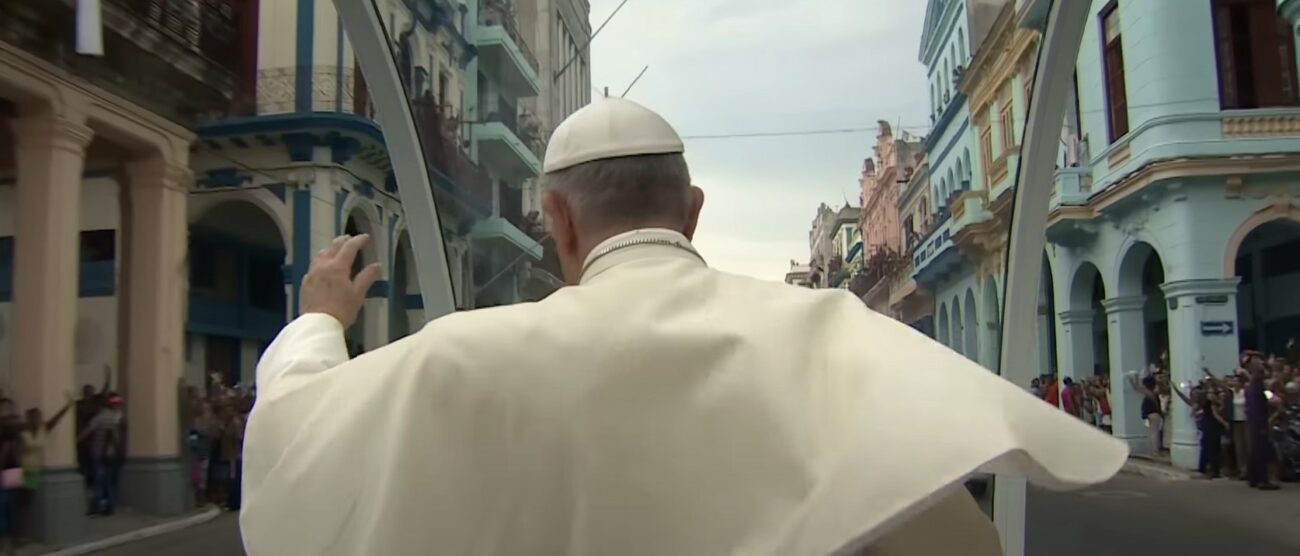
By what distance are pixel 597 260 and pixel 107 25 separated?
1095cm

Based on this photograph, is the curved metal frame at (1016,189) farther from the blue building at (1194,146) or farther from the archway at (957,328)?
the blue building at (1194,146)

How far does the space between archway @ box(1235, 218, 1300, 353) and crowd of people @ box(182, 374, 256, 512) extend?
1324 centimetres

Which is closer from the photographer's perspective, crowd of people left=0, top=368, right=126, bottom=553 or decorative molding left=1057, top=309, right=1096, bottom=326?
crowd of people left=0, top=368, right=126, bottom=553

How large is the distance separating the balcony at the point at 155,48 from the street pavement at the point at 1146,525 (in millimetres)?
4484

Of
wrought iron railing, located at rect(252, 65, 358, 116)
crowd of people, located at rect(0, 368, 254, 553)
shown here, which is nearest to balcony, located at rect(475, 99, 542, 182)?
crowd of people, located at rect(0, 368, 254, 553)

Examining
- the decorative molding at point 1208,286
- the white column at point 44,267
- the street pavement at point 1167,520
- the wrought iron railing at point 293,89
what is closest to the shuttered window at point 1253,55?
the decorative molding at point 1208,286

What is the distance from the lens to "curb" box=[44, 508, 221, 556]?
987cm

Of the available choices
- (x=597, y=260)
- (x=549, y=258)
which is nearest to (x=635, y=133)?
(x=597, y=260)

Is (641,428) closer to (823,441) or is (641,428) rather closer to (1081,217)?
(823,441)

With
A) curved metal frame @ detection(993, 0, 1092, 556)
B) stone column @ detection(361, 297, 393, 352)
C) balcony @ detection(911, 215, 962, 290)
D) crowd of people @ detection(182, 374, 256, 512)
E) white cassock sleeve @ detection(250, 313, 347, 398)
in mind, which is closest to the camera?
white cassock sleeve @ detection(250, 313, 347, 398)

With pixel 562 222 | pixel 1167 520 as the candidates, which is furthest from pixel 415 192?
pixel 1167 520

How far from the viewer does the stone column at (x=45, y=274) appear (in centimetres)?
1063

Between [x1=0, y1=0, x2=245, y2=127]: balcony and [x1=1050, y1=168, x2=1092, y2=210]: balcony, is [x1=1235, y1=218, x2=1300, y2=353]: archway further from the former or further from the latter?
[x1=0, y1=0, x2=245, y2=127]: balcony

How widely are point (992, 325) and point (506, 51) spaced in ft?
5.86
